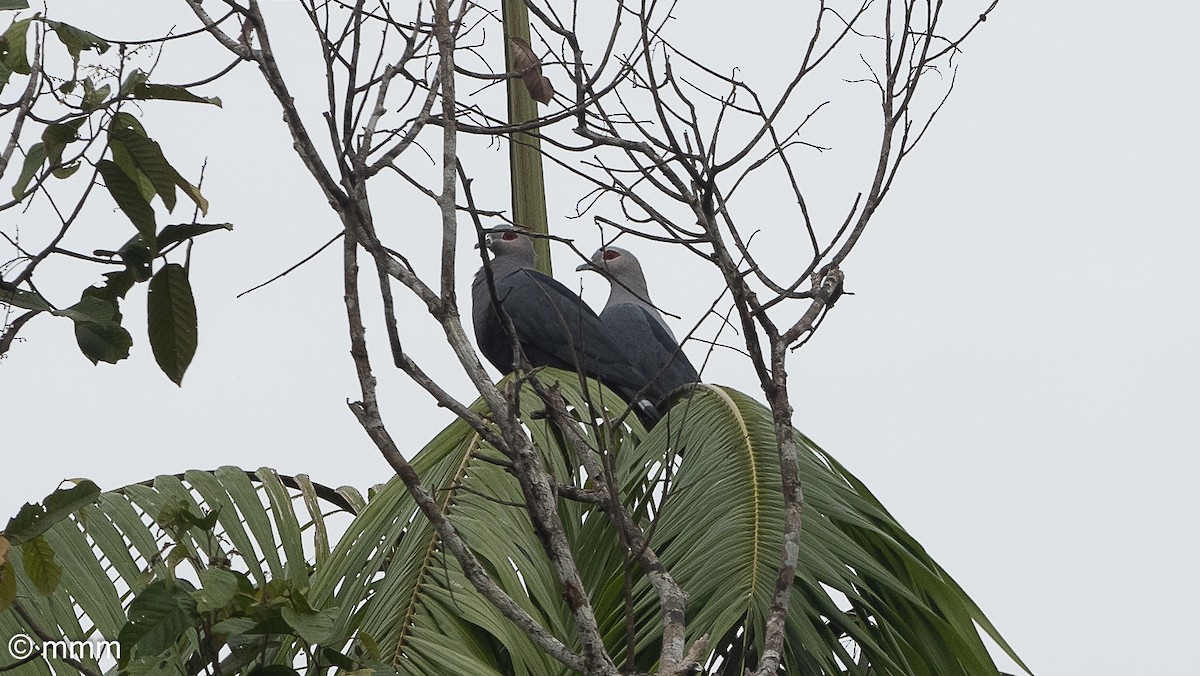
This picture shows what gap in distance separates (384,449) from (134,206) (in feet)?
2.02

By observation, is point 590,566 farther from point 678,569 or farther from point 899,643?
point 899,643

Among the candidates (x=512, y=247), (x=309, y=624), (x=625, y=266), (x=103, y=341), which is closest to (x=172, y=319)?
(x=103, y=341)

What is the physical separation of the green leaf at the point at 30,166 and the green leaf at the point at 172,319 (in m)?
0.25

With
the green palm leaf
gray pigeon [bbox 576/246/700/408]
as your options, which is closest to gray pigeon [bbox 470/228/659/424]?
gray pigeon [bbox 576/246/700/408]

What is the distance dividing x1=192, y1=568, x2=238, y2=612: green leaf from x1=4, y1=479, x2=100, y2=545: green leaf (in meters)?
0.20

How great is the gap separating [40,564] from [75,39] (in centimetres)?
77

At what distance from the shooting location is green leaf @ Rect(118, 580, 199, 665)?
1754 mm

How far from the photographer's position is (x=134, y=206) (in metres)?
1.94

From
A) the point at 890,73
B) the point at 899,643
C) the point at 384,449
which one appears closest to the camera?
the point at 384,449

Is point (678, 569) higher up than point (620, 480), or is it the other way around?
point (620, 480)

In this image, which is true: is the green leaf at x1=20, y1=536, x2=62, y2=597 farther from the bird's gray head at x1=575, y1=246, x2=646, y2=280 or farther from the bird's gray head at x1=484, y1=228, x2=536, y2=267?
the bird's gray head at x1=575, y1=246, x2=646, y2=280

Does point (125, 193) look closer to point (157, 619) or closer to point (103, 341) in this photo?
point (103, 341)

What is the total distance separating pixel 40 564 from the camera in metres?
1.76

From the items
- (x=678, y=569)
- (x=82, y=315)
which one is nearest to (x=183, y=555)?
(x=82, y=315)
